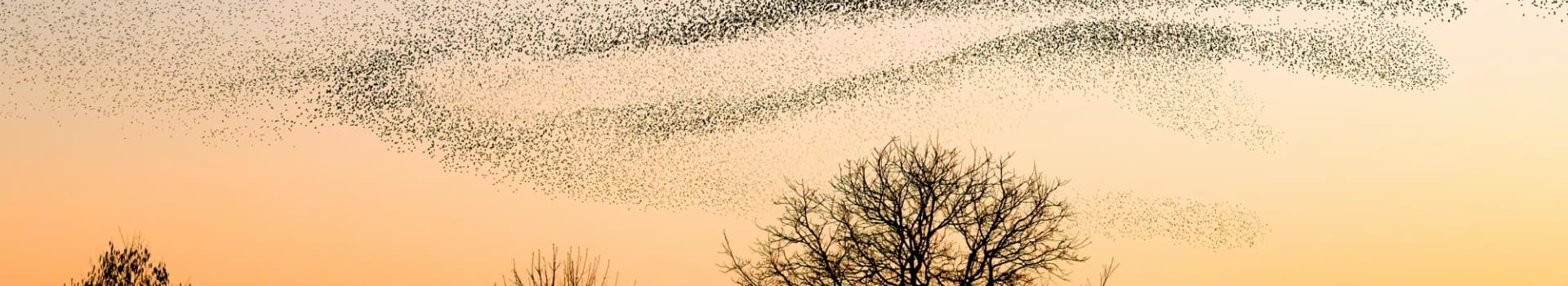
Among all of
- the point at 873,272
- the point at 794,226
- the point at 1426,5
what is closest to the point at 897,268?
the point at 873,272

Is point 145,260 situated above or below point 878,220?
above

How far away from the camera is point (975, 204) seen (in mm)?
19453

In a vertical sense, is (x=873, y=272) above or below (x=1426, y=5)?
below

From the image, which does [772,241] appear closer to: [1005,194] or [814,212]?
[814,212]

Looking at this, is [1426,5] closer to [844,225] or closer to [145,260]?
[844,225]

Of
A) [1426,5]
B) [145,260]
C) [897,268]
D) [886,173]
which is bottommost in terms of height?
[897,268]

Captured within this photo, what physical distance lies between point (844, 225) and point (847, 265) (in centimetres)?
56

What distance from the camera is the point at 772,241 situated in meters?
20.3

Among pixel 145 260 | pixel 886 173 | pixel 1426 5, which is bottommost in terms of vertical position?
pixel 886 173

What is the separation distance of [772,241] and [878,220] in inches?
67.0

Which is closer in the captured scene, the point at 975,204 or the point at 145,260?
the point at 975,204

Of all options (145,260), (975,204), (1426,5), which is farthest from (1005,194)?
(145,260)

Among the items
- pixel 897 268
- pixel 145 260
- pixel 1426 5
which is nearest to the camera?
pixel 897 268

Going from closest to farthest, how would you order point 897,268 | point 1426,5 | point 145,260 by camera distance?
point 897,268 → point 145,260 → point 1426,5
